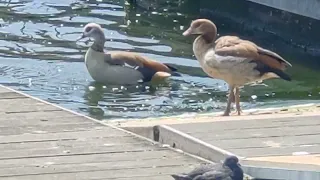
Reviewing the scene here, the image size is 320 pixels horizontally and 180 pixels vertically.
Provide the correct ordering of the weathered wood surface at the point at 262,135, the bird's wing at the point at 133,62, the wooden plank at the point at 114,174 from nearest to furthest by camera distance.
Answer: the wooden plank at the point at 114,174 → the weathered wood surface at the point at 262,135 → the bird's wing at the point at 133,62

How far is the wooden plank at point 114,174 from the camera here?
5.40 m

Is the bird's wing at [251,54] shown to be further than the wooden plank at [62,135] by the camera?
Yes

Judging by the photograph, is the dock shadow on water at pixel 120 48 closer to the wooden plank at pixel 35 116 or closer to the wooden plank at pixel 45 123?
the wooden plank at pixel 35 116

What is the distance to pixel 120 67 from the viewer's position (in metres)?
11.9

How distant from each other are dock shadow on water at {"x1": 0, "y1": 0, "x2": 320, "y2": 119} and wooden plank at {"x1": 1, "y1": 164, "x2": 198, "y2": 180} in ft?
13.8

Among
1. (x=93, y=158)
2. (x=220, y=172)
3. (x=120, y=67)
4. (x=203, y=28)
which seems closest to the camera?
(x=220, y=172)

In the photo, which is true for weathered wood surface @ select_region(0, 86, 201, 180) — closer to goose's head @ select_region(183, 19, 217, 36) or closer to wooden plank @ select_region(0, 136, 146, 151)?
wooden plank @ select_region(0, 136, 146, 151)

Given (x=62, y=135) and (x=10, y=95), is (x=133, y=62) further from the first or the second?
(x=62, y=135)

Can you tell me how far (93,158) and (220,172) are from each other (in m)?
0.97

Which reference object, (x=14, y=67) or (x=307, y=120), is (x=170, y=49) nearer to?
(x=14, y=67)

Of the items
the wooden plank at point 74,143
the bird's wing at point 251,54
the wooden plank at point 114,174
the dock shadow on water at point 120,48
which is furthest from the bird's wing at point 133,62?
the wooden plank at point 114,174

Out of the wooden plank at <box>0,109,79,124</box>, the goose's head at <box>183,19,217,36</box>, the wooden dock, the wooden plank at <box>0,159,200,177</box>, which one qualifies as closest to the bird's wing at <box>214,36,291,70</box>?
the goose's head at <box>183,19,217,36</box>

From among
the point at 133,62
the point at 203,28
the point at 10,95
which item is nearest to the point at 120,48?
the point at 133,62

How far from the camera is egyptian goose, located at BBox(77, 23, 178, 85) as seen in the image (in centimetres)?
1178
